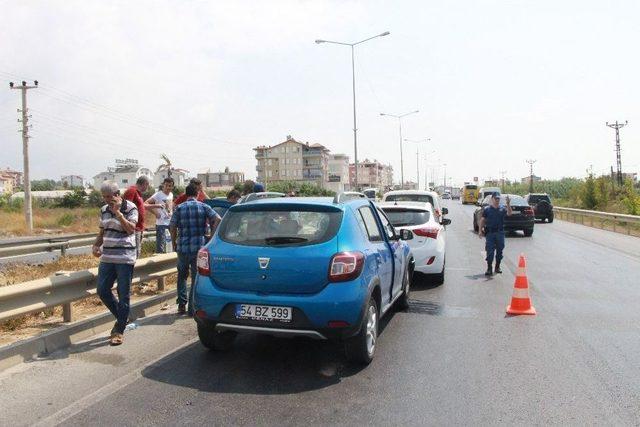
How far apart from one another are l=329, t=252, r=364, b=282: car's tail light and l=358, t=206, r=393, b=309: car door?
0.69 m

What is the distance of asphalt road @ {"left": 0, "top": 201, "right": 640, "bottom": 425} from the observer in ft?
13.7

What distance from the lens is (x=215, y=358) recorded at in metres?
5.62

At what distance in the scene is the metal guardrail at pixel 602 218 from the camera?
23.3m

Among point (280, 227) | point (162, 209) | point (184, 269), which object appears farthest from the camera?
point (162, 209)

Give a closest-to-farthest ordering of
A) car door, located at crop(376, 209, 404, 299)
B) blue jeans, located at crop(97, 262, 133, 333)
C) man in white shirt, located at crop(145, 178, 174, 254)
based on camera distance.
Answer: blue jeans, located at crop(97, 262, 133, 333) → car door, located at crop(376, 209, 404, 299) → man in white shirt, located at crop(145, 178, 174, 254)

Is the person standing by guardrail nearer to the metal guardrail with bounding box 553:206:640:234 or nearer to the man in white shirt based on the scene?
the man in white shirt


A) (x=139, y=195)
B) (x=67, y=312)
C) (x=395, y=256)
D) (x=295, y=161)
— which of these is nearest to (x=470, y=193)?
(x=139, y=195)

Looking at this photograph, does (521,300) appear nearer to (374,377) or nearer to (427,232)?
(427,232)

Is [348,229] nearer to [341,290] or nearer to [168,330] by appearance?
[341,290]

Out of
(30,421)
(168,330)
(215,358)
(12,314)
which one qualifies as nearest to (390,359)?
(215,358)

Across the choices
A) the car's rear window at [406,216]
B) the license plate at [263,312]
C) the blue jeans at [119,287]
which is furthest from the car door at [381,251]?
the car's rear window at [406,216]

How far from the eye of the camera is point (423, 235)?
10.1 meters

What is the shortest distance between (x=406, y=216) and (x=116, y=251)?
5.90 meters

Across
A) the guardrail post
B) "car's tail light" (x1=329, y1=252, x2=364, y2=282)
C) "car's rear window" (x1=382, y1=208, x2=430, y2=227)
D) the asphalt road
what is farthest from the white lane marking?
"car's rear window" (x1=382, y1=208, x2=430, y2=227)
